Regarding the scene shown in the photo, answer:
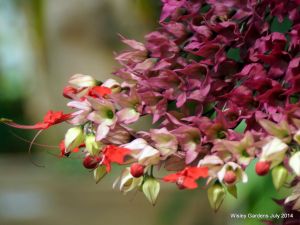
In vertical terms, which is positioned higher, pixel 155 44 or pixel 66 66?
pixel 155 44

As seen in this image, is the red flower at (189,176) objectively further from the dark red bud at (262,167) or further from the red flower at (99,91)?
the red flower at (99,91)

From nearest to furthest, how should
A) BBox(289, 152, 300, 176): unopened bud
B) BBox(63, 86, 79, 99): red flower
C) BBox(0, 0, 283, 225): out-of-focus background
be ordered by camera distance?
BBox(289, 152, 300, 176): unopened bud < BBox(63, 86, 79, 99): red flower < BBox(0, 0, 283, 225): out-of-focus background

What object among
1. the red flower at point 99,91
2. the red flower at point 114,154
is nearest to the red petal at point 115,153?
the red flower at point 114,154

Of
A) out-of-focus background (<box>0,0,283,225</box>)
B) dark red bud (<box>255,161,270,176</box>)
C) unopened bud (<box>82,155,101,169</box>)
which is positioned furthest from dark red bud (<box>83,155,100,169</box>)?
dark red bud (<box>255,161,270,176</box>)

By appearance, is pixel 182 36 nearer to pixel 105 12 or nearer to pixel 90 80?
pixel 90 80

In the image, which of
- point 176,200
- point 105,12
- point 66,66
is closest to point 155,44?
point 176,200

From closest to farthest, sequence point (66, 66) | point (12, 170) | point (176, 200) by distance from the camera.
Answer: point (176, 200)
point (66, 66)
point (12, 170)

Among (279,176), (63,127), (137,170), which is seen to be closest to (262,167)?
(279,176)

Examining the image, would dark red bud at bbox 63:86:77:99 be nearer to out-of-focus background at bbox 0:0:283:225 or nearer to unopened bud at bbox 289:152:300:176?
out-of-focus background at bbox 0:0:283:225
